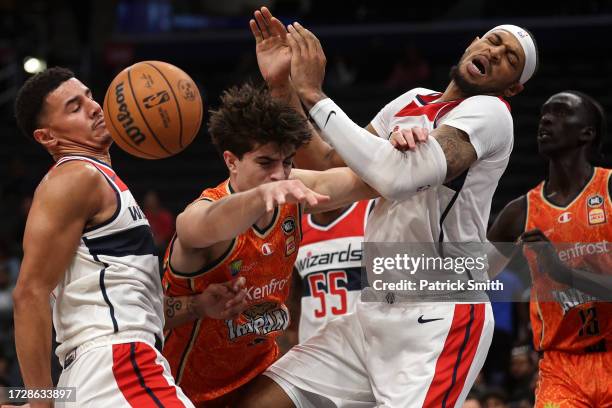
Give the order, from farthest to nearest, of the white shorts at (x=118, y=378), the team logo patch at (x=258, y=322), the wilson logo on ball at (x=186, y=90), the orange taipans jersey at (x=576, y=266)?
the orange taipans jersey at (x=576, y=266) < the team logo patch at (x=258, y=322) < the wilson logo on ball at (x=186, y=90) < the white shorts at (x=118, y=378)

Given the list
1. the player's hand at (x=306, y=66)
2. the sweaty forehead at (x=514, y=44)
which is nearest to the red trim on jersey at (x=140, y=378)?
the player's hand at (x=306, y=66)

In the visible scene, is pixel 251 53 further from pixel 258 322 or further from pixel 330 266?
pixel 258 322

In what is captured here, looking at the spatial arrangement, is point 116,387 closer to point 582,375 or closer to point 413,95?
point 413,95

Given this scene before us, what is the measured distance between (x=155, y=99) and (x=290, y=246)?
90 centimetres

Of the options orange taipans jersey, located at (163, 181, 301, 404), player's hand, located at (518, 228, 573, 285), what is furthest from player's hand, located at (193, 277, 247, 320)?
player's hand, located at (518, 228, 573, 285)

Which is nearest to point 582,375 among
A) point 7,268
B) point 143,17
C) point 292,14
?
point 7,268

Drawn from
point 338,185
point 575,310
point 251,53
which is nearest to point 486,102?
point 338,185

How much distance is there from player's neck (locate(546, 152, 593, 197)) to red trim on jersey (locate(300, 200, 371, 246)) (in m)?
1.18

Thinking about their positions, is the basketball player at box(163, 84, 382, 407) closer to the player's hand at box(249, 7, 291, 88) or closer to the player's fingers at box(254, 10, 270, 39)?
the player's hand at box(249, 7, 291, 88)

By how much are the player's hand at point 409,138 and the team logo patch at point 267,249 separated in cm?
73

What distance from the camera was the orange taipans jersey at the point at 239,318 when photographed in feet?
13.8

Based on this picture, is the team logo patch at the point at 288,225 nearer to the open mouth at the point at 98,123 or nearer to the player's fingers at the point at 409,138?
the player's fingers at the point at 409,138

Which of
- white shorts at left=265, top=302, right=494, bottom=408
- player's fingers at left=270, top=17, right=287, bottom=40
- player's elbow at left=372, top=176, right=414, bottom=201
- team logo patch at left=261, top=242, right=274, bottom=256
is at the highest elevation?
player's fingers at left=270, top=17, right=287, bottom=40

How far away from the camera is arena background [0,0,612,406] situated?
13.8 meters
